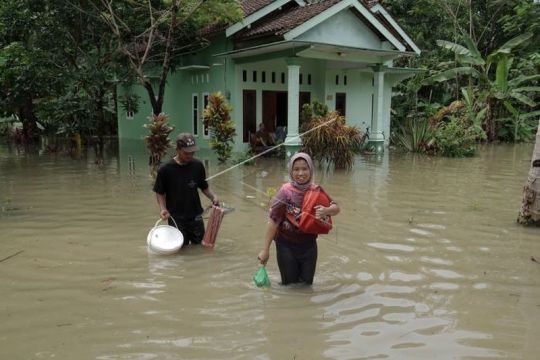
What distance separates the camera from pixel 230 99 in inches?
670

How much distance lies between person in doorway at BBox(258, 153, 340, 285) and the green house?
9.60m

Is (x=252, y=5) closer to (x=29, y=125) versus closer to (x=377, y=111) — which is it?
(x=377, y=111)

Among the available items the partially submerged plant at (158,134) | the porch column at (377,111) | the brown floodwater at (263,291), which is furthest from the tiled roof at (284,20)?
the brown floodwater at (263,291)

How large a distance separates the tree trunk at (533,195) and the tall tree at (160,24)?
8.88 meters

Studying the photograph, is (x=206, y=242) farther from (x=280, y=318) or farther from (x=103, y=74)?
(x=103, y=74)

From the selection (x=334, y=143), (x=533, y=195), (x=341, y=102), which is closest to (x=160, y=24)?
(x=334, y=143)

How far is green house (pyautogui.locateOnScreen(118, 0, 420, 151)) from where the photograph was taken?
49.4 ft

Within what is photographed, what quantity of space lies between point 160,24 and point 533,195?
38.2ft

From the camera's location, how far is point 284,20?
50.4ft

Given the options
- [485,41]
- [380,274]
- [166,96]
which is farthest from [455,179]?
[485,41]

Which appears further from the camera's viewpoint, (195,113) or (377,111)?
(195,113)

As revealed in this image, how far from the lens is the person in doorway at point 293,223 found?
4223 millimetres

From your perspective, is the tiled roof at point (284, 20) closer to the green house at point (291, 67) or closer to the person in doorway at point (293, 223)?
the green house at point (291, 67)

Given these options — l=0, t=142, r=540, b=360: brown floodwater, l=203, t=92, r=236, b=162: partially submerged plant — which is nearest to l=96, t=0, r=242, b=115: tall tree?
l=203, t=92, r=236, b=162: partially submerged plant
